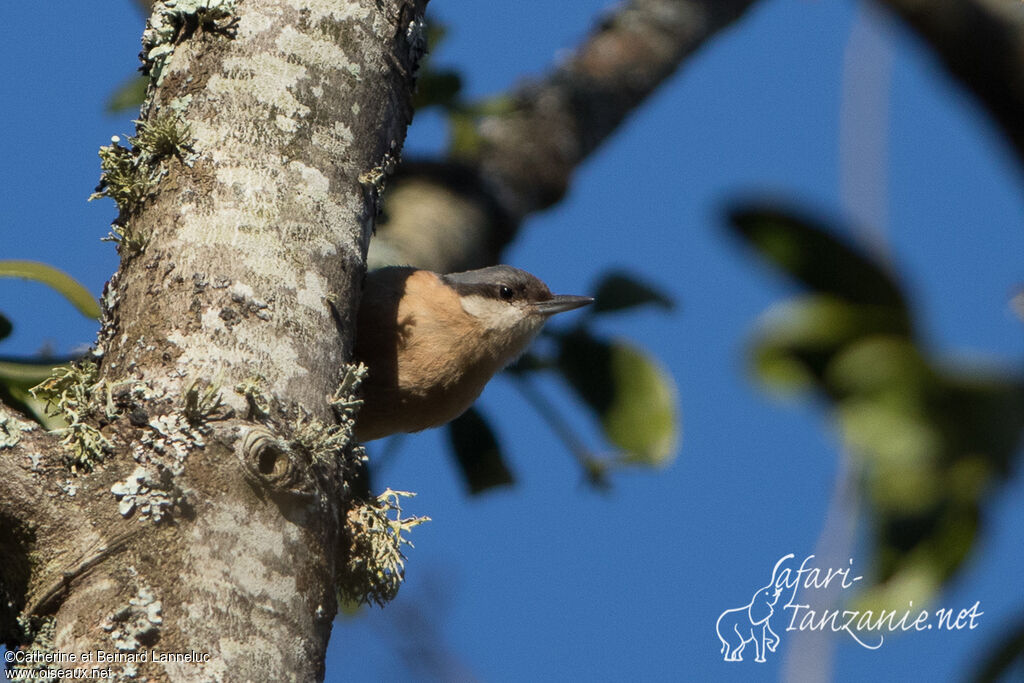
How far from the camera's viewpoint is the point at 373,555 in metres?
2.34

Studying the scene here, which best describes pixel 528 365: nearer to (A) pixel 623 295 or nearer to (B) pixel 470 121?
(A) pixel 623 295

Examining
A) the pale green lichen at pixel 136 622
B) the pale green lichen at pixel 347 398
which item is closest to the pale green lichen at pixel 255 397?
the pale green lichen at pixel 347 398

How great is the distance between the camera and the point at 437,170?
4.05 metres

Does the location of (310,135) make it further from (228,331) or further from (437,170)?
(437,170)

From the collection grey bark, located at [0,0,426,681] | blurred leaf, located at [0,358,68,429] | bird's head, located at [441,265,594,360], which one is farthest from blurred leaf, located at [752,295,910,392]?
bird's head, located at [441,265,594,360]

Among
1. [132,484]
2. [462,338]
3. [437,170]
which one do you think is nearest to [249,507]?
[132,484]

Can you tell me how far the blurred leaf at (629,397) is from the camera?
3.65m

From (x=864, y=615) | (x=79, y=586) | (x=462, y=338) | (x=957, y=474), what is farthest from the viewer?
(x=462, y=338)

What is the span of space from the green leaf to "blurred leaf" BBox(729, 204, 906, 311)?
228 cm

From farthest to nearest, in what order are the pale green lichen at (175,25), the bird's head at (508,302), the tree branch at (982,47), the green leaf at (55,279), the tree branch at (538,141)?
the bird's head at (508,302) < the tree branch at (538,141) < the green leaf at (55,279) < the pale green lichen at (175,25) < the tree branch at (982,47)

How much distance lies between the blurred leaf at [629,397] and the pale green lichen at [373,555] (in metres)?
1.35

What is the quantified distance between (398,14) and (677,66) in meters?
2.24

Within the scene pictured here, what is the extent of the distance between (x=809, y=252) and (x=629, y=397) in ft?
9.31

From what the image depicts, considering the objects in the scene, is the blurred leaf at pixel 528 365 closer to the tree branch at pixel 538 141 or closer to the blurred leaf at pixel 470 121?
the tree branch at pixel 538 141
